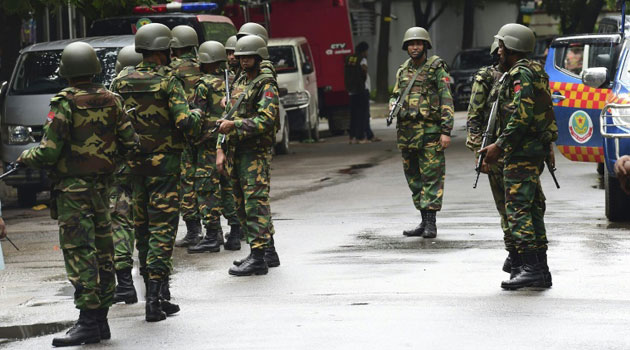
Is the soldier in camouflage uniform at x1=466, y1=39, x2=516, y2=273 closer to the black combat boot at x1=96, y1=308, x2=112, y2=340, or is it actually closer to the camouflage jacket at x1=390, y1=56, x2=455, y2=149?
the camouflage jacket at x1=390, y1=56, x2=455, y2=149

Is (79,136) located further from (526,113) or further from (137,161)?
(526,113)

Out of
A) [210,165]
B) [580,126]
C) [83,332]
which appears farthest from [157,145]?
[580,126]

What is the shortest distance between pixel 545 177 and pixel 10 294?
9283mm

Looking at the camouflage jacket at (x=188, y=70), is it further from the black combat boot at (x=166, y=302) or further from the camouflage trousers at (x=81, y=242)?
the camouflage trousers at (x=81, y=242)

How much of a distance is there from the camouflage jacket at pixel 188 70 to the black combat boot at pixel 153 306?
127 inches

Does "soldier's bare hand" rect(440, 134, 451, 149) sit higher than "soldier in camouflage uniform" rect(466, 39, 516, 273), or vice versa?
"soldier in camouflage uniform" rect(466, 39, 516, 273)

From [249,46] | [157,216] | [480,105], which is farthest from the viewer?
[249,46]

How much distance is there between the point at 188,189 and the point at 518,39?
386 centimetres

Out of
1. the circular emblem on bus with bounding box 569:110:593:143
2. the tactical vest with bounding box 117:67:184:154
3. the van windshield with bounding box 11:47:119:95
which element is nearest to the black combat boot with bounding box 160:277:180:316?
the tactical vest with bounding box 117:67:184:154

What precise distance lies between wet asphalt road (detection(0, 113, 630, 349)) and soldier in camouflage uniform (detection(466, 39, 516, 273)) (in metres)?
0.48

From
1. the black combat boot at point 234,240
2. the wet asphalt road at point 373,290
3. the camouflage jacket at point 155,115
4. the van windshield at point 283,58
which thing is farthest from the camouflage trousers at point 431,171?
the van windshield at point 283,58

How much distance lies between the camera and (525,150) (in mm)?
8562

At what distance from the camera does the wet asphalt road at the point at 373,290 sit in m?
7.20

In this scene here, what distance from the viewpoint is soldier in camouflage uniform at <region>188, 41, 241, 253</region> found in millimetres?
10820
